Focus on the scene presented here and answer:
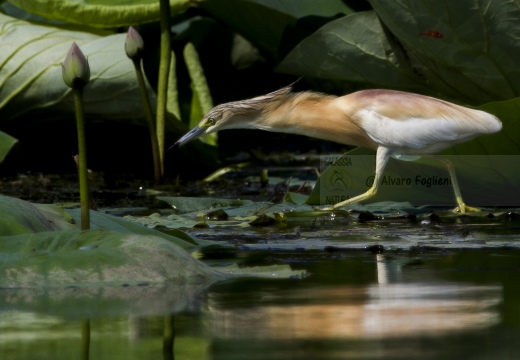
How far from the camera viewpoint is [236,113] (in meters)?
5.39

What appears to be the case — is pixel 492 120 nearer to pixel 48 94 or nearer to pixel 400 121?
pixel 400 121

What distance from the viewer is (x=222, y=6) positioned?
21.2 ft

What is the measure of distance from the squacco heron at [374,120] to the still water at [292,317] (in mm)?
1554

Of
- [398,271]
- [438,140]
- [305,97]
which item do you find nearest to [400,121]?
[438,140]

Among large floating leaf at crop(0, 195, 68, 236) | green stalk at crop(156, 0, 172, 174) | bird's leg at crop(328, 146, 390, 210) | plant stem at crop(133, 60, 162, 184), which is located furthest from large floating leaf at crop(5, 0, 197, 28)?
large floating leaf at crop(0, 195, 68, 236)

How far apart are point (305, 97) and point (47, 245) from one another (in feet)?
8.63

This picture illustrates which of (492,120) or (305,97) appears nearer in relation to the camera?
(492,120)

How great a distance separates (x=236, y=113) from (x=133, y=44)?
589 mm

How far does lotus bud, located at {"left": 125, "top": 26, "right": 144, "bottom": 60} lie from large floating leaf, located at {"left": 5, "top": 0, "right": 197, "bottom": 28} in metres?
0.92

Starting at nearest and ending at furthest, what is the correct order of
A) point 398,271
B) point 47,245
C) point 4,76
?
1. point 47,245
2. point 398,271
3. point 4,76

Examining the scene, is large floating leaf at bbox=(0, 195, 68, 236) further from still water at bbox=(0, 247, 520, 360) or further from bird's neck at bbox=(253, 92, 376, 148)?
bird's neck at bbox=(253, 92, 376, 148)

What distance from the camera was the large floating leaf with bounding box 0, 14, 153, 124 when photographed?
6.16 meters

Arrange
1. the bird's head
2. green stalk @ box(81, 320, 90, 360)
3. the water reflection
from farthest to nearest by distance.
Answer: the bird's head, the water reflection, green stalk @ box(81, 320, 90, 360)

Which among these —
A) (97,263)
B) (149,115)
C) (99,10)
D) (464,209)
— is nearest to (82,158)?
(97,263)
